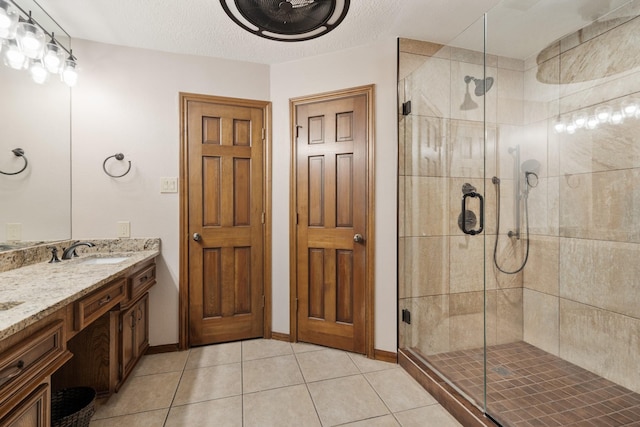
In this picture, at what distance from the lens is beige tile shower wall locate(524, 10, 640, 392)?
168 centimetres

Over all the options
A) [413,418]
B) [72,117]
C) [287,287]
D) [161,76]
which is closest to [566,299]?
[413,418]

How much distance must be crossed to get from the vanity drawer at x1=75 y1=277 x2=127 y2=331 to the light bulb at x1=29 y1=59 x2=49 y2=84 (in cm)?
141

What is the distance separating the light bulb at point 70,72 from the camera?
1970 mm

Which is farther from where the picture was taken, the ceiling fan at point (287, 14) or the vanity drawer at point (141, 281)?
the vanity drawer at point (141, 281)

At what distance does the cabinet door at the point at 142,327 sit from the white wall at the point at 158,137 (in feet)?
0.26

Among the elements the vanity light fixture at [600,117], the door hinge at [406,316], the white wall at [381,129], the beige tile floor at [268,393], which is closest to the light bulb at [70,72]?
the white wall at [381,129]

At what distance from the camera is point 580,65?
1.90m

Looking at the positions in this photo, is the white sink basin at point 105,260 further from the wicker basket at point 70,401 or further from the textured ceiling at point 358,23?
the textured ceiling at point 358,23

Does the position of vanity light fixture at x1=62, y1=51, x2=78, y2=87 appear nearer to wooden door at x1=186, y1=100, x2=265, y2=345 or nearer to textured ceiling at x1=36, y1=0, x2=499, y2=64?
textured ceiling at x1=36, y1=0, x2=499, y2=64

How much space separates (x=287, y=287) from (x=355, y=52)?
2031 millimetres

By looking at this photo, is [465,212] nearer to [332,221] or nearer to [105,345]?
[332,221]

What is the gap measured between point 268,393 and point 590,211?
2378mm

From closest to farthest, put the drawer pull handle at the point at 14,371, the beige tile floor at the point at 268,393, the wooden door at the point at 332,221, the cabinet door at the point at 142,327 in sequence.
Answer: the drawer pull handle at the point at 14,371
the beige tile floor at the point at 268,393
the cabinet door at the point at 142,327
the wooden door at the point at 332,221

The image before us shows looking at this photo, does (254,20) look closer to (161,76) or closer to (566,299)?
(161,76)
